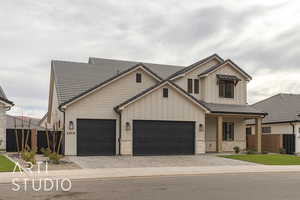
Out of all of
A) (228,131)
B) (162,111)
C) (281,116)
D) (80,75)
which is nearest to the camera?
(162,111)

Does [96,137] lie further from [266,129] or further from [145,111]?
[266,129]

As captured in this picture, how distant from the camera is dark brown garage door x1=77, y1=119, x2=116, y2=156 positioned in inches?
936

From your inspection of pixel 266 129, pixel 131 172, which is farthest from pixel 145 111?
pixel 266 129

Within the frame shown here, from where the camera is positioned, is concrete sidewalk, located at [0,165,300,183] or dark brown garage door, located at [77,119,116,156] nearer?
concrete sidewalk, located at [0,165,300,183]

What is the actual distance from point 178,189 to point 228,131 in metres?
19.2

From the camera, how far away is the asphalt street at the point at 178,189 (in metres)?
10.4

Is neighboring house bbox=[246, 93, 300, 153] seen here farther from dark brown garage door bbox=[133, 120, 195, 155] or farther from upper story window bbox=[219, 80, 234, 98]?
dark brown garage door bbox=[133, 120, 195, 155]

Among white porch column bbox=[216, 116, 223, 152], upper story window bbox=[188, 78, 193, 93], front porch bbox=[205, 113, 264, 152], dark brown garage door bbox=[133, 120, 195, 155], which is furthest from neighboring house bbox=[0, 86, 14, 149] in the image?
white porch column bbox=[216, 116, 223, 152]

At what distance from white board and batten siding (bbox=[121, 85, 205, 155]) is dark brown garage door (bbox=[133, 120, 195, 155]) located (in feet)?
0.96

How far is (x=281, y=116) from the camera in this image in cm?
3291

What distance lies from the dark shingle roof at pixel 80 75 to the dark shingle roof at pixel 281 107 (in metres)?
9.62

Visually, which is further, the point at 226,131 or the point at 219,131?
the point at 226,131

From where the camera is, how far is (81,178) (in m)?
14.1

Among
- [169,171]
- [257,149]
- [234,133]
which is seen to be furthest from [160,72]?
[169,171]
